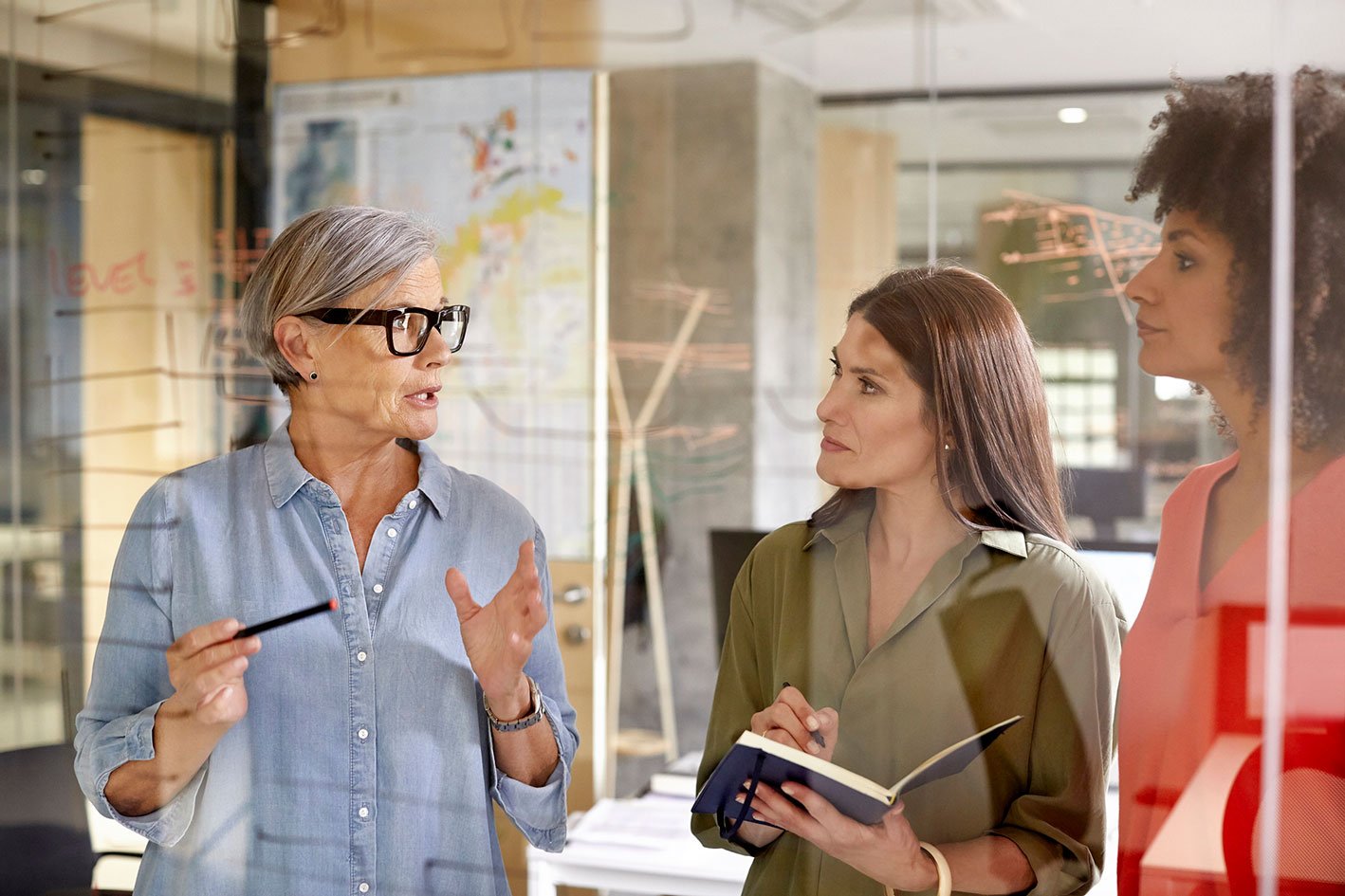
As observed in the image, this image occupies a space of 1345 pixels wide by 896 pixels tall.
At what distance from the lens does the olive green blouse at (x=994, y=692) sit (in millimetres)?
1395

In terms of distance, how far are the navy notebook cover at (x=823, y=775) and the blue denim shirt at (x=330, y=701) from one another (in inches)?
11.7

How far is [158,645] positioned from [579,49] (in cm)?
102

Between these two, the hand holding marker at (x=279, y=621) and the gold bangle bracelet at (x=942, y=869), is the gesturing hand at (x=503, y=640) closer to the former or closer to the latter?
the hand holding marker at (x=279, y=621)

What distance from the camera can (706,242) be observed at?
186cm

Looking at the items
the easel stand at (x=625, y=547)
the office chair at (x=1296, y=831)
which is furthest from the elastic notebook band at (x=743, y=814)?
the office chair at (x=1296, y=831)

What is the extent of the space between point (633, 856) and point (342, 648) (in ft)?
1.68

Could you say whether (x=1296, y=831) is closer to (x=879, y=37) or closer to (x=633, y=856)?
(x=633, y=856)

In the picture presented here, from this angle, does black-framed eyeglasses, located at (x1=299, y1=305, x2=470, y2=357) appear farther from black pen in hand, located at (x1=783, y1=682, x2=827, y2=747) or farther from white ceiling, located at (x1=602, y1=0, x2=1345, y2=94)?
black pen in hand, located at (x1=783, y1=682, x2=827, y2=747)

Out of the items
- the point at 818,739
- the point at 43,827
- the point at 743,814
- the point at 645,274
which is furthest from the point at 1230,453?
the point at 43,827

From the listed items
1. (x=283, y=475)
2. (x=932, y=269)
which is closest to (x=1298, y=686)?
(x=932, y=269)

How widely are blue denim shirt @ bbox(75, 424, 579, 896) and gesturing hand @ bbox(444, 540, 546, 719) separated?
22mm

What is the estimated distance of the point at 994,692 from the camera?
1401 millimetres

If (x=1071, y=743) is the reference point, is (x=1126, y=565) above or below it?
above

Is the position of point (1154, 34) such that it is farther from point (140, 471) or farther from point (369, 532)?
point (140, 471)
